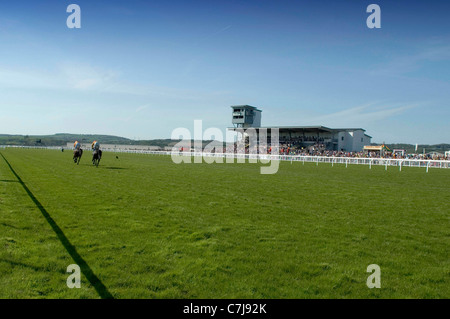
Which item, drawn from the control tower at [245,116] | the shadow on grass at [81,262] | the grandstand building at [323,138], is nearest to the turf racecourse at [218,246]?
the shadow on grass at [81,262]

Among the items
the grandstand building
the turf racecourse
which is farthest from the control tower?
the turf racecourse

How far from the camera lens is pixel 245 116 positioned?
83562 millimetres

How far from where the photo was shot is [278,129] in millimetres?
70375

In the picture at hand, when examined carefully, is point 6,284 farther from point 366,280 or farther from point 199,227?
point 366,280

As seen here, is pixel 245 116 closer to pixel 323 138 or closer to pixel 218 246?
pixel 323 138

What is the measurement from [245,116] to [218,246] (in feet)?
259

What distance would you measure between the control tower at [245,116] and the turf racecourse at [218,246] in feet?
243

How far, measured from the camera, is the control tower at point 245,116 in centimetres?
8369

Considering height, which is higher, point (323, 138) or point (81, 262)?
point (323, 138)

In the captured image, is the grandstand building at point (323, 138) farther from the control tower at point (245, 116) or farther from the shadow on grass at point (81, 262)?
the shadow on grass at point (81, 262)

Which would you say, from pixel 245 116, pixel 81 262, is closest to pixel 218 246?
pixel 81 262

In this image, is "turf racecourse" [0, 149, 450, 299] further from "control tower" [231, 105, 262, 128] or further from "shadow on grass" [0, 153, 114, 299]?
"control tower" [231, 105, 262, 128]
